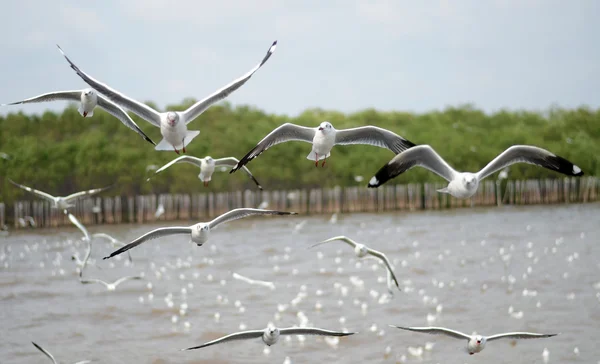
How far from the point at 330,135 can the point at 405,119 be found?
8659 cm

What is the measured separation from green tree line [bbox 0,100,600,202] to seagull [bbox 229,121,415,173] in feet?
172

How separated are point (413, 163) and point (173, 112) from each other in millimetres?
2835

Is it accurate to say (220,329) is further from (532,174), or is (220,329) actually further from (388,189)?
(532,174)

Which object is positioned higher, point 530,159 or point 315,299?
point 530,159

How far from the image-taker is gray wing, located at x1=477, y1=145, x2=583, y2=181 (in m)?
9.86

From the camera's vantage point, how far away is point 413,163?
10273mm

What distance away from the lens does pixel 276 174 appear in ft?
225

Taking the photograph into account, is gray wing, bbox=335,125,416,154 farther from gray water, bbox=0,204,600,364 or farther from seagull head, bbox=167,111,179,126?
gray water, bbox=0,204,600,364

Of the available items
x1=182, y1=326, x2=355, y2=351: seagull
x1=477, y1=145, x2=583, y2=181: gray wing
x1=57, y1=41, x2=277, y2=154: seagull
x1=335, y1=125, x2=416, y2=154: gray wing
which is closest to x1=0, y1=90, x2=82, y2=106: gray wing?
x1=57, y1=41, x2=277, y2=154: seagull

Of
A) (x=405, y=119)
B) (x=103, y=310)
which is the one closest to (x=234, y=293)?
(x=103, y=310)

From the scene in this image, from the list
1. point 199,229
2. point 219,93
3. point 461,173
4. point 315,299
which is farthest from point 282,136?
point 315,299

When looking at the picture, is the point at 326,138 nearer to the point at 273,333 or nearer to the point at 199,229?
the point at 199,229

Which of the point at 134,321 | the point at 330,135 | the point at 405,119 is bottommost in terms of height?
the point at 134,321

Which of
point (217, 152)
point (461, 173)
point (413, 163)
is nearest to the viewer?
point (461, 173)
